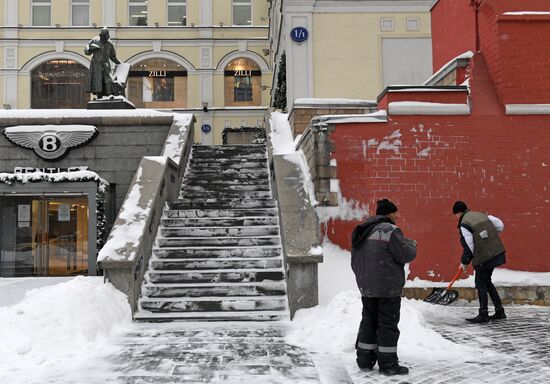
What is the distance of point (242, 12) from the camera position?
1373 inches

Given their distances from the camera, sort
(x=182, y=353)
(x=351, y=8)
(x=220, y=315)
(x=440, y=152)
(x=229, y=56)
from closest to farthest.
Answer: (x=182, y=353) < (x=220, y=315) < (x=440, y=152) < (x=351, y=8) < (x=229, y=56)

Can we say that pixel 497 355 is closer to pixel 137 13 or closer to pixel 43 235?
pixel 43 235

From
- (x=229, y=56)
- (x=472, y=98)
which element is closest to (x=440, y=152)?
(x=472, y=98)

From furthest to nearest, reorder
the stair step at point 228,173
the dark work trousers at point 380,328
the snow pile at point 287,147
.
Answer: the stair step at point 228,173 < the snow pile at point 287,147 < the dark work trousers at point 380,328

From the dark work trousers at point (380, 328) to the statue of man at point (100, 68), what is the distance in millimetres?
12067

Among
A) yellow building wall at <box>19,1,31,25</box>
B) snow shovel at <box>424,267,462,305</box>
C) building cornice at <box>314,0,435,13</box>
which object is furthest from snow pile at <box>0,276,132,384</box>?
yellow building wall at <box>19,1,31,25</box>

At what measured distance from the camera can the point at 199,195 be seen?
36.8 feet

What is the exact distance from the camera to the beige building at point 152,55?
3300 cm

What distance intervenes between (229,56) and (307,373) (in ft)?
100

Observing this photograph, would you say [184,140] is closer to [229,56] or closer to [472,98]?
[472,98]

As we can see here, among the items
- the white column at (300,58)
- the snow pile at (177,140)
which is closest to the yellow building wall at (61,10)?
the white column at (300,58)

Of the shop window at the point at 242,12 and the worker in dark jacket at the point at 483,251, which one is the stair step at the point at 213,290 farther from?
the shop window at the point at 242,12

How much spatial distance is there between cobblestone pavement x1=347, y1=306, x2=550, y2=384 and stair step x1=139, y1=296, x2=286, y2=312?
2.15 meters

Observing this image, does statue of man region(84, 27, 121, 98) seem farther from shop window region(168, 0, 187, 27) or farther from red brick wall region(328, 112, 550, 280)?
shop window region(168, 0, 187, 27)
